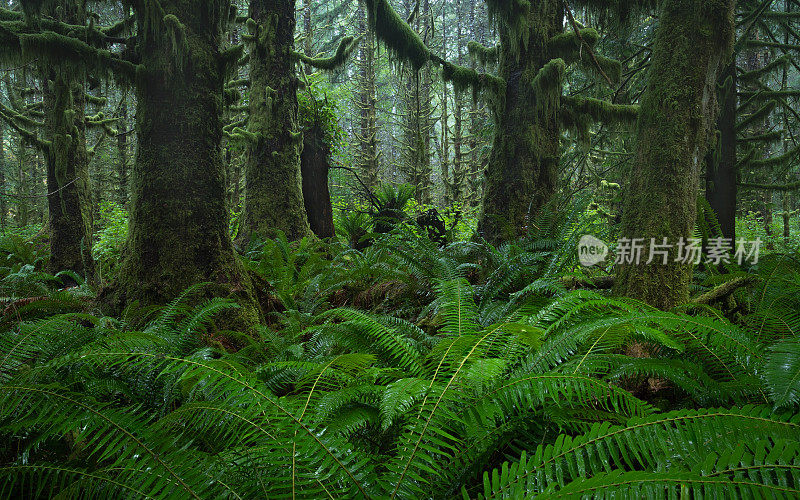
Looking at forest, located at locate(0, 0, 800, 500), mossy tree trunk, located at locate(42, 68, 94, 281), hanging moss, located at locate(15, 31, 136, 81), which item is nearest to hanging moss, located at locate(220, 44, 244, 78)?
forest, located at locate(0, 0, 800, 500)

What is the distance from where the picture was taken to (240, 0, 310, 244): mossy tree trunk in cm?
629

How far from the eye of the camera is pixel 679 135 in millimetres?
2783

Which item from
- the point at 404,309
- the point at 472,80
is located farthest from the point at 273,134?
the point at 404,309

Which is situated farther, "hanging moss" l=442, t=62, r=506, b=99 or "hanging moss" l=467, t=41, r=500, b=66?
"hanging moss" l=467, t=41, r=500, b=66

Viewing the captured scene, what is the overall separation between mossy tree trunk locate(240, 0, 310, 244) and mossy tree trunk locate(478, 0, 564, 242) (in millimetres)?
2954

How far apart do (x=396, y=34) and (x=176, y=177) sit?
3.72m

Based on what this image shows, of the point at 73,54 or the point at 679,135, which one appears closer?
the point at 679,135

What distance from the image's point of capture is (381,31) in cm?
553

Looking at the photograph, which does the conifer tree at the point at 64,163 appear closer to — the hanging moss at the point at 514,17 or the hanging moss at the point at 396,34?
the hanging moss at the point at 396,34

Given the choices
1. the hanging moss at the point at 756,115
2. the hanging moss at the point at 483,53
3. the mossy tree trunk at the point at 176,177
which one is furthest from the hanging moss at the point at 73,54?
the hanging moss at the point at 756,115

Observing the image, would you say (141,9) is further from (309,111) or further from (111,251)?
(111,251)

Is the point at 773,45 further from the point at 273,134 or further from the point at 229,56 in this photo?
the point at 273,134

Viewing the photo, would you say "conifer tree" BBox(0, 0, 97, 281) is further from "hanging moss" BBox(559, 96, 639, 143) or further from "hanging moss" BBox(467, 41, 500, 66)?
"hanging moss" BBox(559, 96, 639, 143)

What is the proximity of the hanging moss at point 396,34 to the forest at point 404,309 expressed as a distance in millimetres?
29
